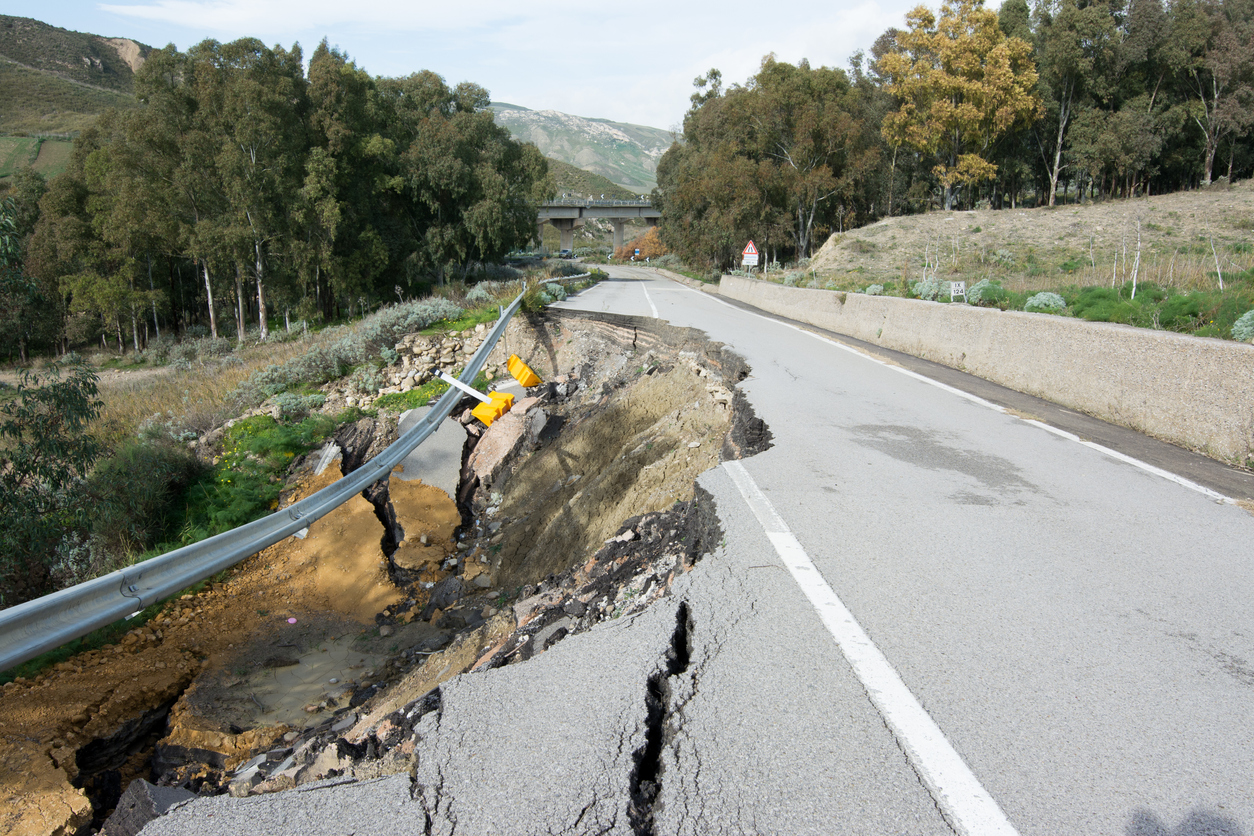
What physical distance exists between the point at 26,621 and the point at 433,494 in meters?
6.65

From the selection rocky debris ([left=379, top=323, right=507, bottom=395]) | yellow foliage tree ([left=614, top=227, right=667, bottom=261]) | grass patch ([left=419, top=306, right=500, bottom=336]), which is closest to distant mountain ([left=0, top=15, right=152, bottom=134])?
yellow foliage tree ([left=614, top=227, right=667, bottom=261])

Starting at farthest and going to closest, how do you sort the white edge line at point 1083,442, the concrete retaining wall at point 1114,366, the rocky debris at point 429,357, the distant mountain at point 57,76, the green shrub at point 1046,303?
1. the distant mountain at point 57,76
2. the rocky debris at point 429,357
3. the green shrub at point 1046,303
4. the concrete retaining wall at point 1114,366
5. the white edge line at point 1083,442

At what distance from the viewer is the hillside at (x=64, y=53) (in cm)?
14912

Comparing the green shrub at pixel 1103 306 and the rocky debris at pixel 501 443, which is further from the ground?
the green shrub at pixel 1103 306

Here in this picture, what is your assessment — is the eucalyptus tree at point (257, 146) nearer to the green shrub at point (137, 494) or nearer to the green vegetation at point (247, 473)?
the green vegetation at point (247, 473)

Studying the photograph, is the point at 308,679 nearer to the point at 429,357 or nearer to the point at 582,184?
the point at 429,357

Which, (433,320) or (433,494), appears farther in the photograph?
(433,320)

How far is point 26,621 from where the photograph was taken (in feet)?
11.2

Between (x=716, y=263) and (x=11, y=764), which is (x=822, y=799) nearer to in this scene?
(x=11, y=764)

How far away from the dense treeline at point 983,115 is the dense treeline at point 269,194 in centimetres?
1481

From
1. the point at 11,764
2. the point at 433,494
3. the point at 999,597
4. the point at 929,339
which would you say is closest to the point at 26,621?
the point at 11,764

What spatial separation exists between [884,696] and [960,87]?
5381cm

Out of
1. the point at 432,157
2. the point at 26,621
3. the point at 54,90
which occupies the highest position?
the point at 54,90

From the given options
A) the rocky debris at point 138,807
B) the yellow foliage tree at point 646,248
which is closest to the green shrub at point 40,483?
the rocky debris at point 138,807
